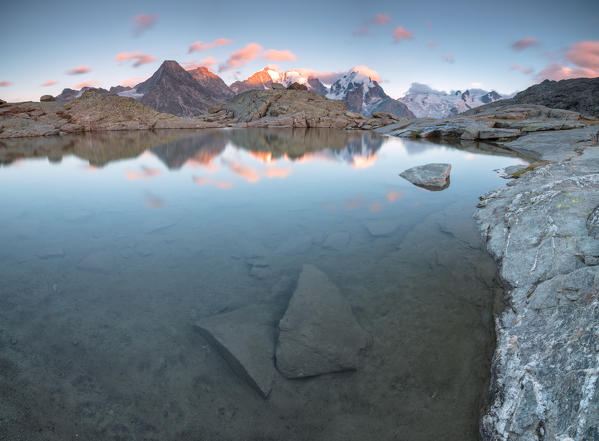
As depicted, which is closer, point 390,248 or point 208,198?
point 390,248

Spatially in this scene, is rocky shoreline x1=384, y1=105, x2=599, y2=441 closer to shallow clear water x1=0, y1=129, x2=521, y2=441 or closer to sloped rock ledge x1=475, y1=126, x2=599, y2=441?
sloped rock ledge x1=475, y1=126, x2=599, y2=441

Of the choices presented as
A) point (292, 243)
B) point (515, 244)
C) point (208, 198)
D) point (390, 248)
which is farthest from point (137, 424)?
point (208, 198)

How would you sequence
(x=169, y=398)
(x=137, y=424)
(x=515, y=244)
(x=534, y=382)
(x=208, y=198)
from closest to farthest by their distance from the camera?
(x=534, y=382), (x=137, y=424), (x=169, y=398), (x=515, y=244), (x=208, y=198)

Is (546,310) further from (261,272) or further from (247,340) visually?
(261,272)

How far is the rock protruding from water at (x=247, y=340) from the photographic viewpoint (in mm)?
4715

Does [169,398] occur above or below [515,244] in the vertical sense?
below

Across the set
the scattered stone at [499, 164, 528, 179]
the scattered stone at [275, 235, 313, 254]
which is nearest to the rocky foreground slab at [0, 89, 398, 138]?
the scattered stone at [499, 164, 528, 179]

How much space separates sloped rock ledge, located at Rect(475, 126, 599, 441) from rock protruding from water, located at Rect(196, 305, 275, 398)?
10.8ft

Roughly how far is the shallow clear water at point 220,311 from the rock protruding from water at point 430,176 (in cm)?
308

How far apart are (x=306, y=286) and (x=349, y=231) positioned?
14.5 ft

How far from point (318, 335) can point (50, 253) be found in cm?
897

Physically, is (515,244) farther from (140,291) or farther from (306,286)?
(140,291)

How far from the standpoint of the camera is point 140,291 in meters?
7.04

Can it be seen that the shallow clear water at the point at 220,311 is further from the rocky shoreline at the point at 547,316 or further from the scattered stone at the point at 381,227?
the rocky shoreline at the point at 547,316
